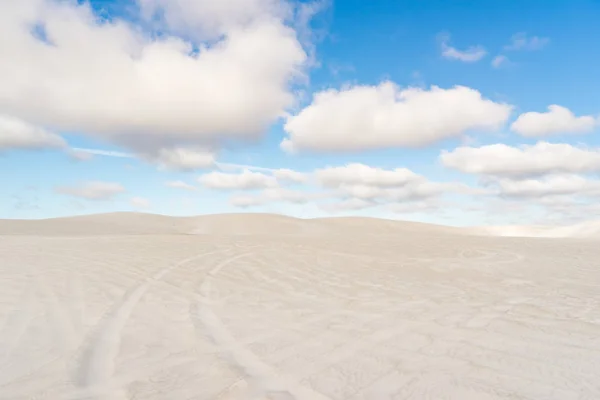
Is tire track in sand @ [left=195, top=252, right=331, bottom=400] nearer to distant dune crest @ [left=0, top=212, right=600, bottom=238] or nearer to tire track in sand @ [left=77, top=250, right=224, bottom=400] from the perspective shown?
tire track in sand @ [left=77, top=250, right=224, bottom=400]

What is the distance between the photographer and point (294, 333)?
5.10 meters

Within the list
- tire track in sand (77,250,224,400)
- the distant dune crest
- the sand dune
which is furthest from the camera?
the sand dune

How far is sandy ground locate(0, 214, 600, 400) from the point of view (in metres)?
3.59

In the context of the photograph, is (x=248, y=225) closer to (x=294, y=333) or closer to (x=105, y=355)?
(x=294, y=333)

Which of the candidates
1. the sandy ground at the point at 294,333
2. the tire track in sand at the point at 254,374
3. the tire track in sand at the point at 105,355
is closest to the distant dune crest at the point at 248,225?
the sandy ground at the point at 294,333

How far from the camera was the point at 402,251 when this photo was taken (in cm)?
1586

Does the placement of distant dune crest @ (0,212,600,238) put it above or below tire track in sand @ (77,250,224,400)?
above

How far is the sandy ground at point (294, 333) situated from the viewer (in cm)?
359

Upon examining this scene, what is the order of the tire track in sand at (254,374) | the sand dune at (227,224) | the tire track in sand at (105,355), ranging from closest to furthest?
the tire track in sand at (254,374)
the tire track in sand at (105,355)
the sand dune at (227,224)

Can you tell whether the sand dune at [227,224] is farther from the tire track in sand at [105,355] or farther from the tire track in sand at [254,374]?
the tire track in sand at [254,374]

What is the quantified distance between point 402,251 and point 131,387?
1354cm

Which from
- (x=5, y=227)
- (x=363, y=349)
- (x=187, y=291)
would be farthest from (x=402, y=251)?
(x=5, y=227)

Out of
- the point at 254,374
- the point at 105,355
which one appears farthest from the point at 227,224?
the point at 254,374

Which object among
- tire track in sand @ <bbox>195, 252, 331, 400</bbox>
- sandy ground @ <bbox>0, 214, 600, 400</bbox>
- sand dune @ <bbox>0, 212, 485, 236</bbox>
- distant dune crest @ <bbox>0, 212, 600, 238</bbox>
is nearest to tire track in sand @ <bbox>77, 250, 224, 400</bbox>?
sandy ground @ <bbox>0, 214, 600, 400</bbox>
